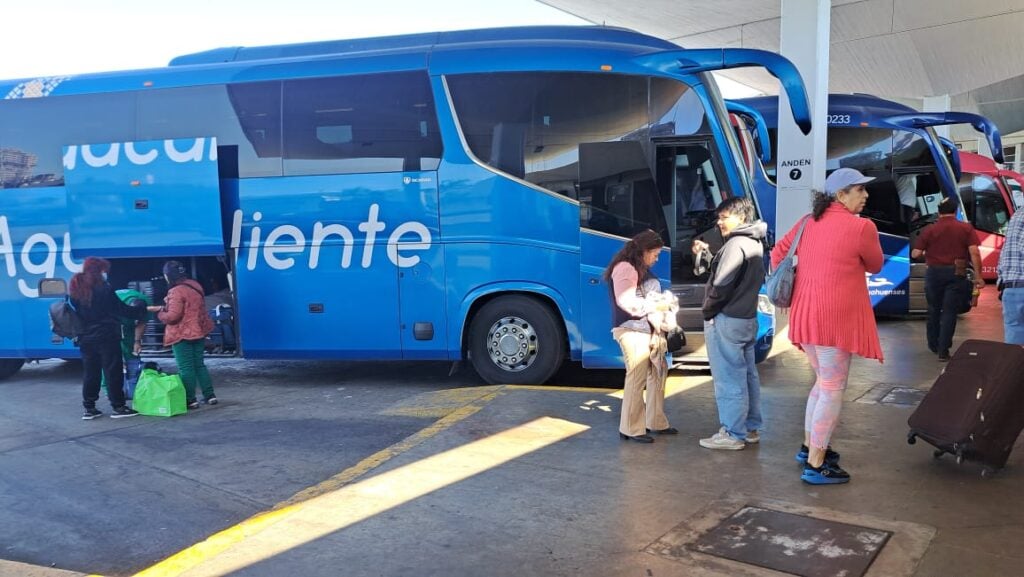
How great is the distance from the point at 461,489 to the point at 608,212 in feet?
11.9

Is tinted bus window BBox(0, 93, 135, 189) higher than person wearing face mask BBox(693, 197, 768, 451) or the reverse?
higher

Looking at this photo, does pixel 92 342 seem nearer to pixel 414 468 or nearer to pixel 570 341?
pixel 414 468

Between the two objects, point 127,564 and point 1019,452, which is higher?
point 1019,452

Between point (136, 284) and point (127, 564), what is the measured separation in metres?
5.61

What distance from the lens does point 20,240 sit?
30.0 ft

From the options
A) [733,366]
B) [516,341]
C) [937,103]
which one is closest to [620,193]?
[516,341]

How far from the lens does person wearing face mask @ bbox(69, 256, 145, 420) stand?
7387mm

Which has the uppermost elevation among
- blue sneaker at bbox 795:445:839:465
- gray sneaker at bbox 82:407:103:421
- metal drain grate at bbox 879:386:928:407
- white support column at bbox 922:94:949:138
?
white support column at bbox 922:94:949:138

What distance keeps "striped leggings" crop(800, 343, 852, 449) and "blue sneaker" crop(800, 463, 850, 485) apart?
156 millimetres

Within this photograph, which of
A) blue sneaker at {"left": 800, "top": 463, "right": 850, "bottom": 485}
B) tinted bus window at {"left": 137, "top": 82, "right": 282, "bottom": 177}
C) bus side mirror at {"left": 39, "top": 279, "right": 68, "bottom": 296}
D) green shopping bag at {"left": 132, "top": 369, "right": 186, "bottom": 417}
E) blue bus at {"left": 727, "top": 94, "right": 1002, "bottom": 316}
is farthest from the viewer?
blue bus at {"left": 727, "top": 94, "right": 1002, "bottom": 316}

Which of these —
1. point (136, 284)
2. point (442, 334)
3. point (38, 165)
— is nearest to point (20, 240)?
point (38, 165)

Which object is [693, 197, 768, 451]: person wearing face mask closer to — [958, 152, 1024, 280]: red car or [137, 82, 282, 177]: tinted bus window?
[137, 82, 282, 177]: tinted bus window

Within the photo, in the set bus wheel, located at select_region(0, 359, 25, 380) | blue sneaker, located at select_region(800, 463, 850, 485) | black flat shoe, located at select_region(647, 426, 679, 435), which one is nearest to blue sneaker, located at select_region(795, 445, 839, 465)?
blue sneaker, located at select_region(800, 463, 850, 485)

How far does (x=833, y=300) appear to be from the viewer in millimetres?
4484
